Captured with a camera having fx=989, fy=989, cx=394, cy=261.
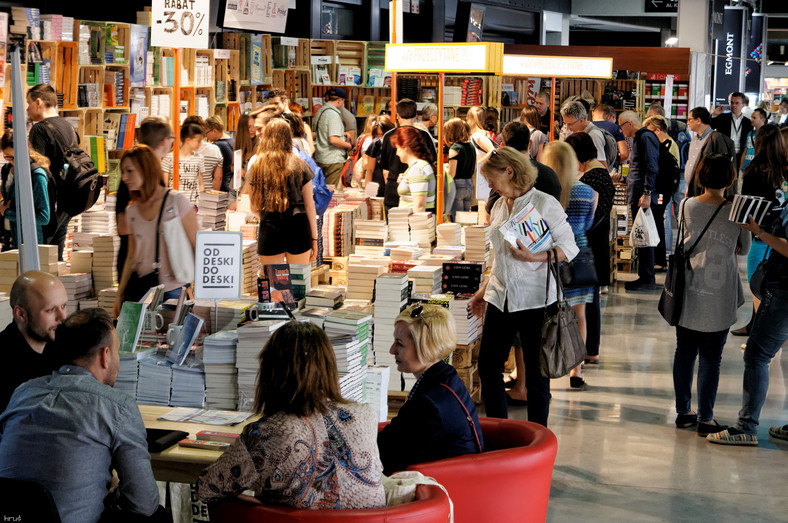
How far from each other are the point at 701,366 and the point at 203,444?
11.1 feet

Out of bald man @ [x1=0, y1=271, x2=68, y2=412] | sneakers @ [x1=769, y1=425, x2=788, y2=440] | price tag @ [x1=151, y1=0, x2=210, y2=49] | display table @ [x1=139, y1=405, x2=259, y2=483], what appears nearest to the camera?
display table @ [x1=139, y1=405, x2=259, y2=483]

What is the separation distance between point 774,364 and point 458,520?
4991mm

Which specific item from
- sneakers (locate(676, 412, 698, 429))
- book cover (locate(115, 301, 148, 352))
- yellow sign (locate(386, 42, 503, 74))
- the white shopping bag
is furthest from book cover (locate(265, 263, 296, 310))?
the white shopping bag

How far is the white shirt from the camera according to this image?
16.4 feet

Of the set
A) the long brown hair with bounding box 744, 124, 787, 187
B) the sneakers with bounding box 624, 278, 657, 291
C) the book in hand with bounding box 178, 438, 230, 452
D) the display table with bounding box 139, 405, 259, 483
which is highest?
the long brown hair with bounding box 744, 124, 787, 187

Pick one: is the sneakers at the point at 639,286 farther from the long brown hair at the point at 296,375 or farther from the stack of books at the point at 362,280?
the long brown hair at the point at 296,375

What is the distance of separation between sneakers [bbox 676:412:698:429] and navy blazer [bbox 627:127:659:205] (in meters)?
4.14

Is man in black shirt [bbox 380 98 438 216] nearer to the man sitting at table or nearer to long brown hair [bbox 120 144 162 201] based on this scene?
long brown hair [bbox 120 144 162 201]

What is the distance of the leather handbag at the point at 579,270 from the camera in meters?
6.18

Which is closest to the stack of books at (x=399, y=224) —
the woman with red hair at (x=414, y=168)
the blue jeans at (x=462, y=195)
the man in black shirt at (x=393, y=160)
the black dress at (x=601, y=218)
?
the woman with red hair at (x=414, y=168)

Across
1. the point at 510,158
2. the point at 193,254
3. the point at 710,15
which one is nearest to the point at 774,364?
the point at 510,158

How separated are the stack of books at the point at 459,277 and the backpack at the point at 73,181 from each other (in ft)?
9.60

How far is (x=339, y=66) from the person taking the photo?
15.1 metres

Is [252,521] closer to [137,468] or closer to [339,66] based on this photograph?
[137,468]
